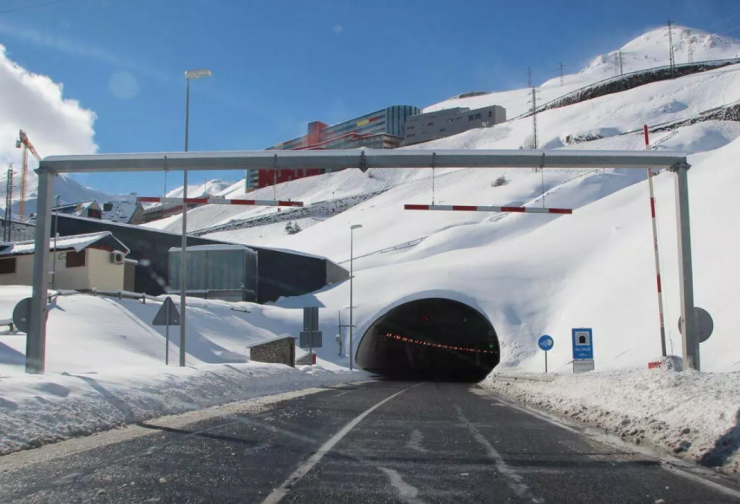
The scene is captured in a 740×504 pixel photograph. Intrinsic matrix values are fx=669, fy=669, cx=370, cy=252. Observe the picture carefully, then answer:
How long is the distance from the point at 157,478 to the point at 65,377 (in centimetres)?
589

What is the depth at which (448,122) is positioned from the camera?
A: 167 m

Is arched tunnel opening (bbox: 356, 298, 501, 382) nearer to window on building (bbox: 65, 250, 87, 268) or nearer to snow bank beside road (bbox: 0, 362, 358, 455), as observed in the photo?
window on building (bbox: 65, 250, 87, 268)

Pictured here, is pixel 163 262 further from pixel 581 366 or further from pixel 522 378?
pixel 581 366

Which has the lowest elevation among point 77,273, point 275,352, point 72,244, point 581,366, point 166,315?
point 581,366

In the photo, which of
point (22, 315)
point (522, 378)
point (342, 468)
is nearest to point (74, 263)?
point (522, 378)

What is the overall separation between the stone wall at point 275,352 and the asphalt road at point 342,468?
63.2 ft

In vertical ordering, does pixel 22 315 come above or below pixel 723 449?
above

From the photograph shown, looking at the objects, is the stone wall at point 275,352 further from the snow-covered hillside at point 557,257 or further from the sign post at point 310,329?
the snow-covered hillside at point 557,257

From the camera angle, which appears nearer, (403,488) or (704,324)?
(403,488)

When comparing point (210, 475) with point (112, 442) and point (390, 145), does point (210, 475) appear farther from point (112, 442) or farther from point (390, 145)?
point (390, 145)

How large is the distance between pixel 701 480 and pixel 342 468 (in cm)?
339

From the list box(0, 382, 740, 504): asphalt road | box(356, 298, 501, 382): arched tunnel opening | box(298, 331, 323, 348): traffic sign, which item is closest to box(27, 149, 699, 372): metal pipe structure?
box(0, 382, 740, 504): asphalt road

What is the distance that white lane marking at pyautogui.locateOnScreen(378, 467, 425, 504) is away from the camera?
5395mm

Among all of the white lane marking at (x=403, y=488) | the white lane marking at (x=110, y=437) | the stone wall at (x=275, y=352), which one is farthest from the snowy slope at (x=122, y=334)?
the white lane marking at (x=403, y=488)
